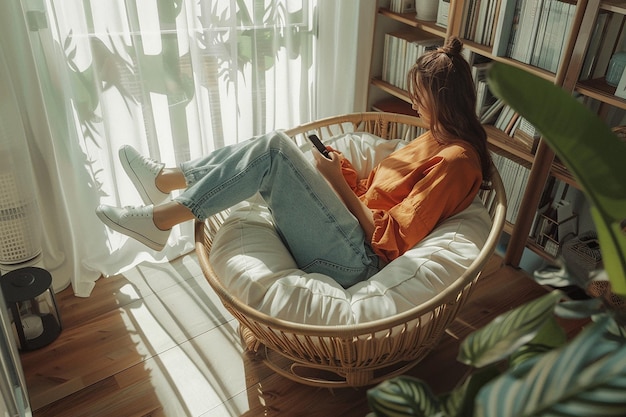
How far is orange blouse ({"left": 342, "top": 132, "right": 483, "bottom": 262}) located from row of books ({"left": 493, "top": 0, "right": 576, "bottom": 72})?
486 mm

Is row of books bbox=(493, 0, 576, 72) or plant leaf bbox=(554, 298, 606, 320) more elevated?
row of books bbox=(493, 0, 576, 72)

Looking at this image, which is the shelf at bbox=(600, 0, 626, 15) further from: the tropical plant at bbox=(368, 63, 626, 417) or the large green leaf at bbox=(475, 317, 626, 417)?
the large green leaf at bbox=(475, 317, 626, 417)

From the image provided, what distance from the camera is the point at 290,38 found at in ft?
7.07

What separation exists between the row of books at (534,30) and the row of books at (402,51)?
401 millimetres

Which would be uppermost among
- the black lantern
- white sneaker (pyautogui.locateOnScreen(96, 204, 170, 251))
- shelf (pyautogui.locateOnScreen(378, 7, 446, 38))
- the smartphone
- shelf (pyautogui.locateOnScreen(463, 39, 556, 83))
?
shelf (pyautogui.locateOnScreen(378, 7, 446, 38))

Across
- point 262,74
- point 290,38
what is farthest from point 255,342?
point 290,38

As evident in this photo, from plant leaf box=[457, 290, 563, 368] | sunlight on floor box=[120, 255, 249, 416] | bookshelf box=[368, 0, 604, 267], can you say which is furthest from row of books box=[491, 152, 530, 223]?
plant leaf box=[457, 290, 563, 368]

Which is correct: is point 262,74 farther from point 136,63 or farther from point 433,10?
point 433,10

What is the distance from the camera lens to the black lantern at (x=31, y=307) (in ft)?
5.48

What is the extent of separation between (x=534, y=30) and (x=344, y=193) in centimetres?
85

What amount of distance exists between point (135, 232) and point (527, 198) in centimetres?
132

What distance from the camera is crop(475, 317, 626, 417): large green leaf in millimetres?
522

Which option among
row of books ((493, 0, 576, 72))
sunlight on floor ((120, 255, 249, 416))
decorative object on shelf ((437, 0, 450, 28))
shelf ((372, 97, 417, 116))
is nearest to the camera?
sunlight on floor ((120, 255, 249, 416))

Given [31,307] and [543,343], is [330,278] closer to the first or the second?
[543,343]
